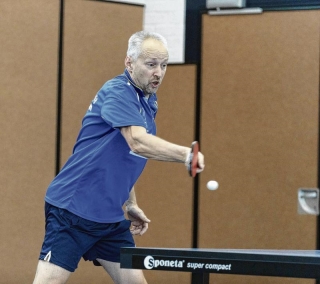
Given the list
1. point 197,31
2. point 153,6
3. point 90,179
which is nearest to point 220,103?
point 197,31

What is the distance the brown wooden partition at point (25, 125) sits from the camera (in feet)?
15.8

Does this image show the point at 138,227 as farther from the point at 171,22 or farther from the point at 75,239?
the point at 171,22

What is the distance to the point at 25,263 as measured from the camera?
488cm

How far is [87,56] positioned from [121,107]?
259cm

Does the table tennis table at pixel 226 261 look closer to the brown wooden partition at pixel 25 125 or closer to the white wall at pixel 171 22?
the brown wooden partition at pixel 25 125

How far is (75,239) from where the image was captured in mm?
2799

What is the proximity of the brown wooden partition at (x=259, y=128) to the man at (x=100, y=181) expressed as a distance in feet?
6.95

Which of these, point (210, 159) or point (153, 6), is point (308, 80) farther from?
point (153, 6)

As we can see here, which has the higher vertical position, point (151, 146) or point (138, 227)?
point (151, 146)

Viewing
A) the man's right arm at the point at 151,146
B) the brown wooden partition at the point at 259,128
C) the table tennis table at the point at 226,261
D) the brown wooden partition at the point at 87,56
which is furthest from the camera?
the brown wooden partition at the point at 87,56

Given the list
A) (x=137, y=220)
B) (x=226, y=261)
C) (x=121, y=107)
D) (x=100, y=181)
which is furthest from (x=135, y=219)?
(x=226, y=261)

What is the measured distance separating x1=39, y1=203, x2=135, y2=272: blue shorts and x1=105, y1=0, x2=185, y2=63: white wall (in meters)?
2.47

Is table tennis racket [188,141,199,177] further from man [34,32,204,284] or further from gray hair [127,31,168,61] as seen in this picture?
gray hair [127,31,168,61]

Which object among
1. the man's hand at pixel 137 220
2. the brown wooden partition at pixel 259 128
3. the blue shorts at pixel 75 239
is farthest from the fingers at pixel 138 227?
the brown wooden partition at pixel 259 128
